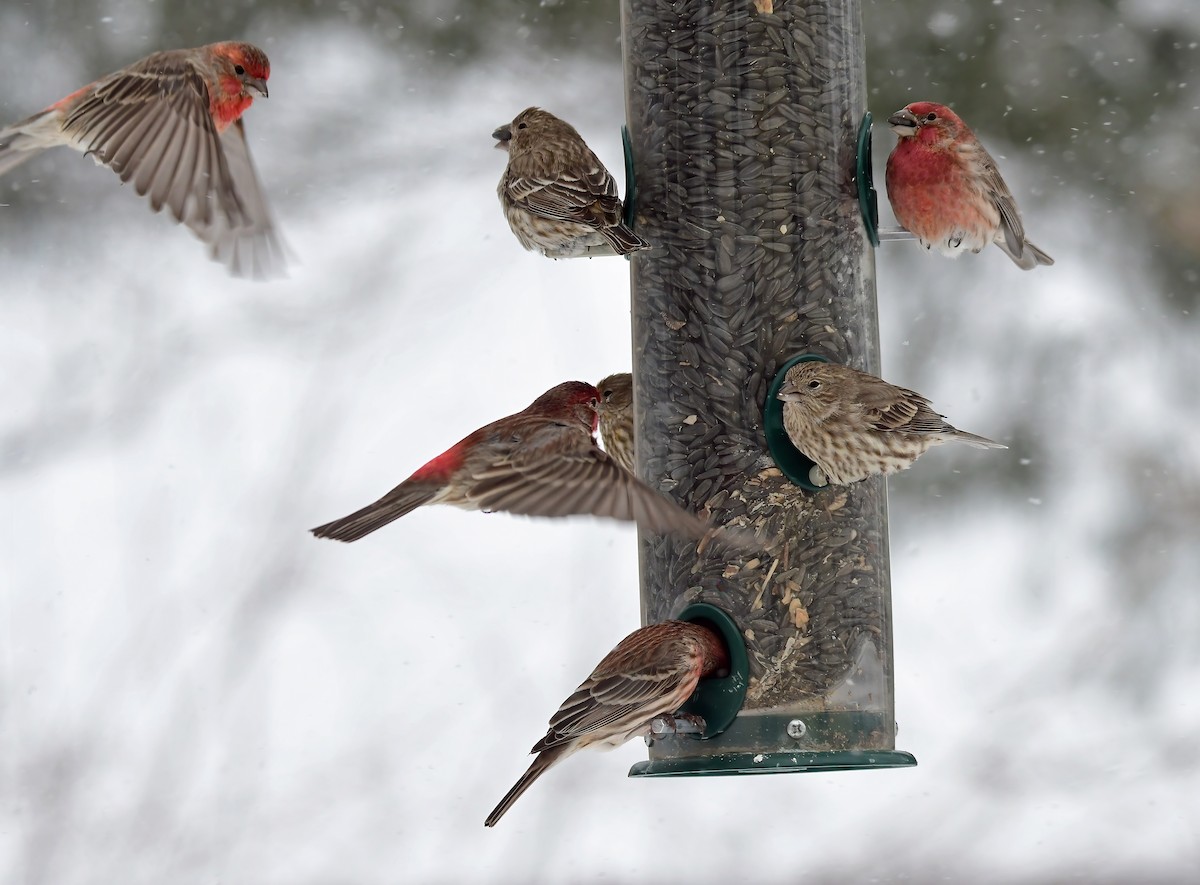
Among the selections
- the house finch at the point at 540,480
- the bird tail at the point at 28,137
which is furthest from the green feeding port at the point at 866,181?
the bird tail at the point at 28,137

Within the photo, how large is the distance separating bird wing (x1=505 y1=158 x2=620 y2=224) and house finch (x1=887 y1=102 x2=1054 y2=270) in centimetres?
117

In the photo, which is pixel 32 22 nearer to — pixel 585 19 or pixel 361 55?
pixel 361 55

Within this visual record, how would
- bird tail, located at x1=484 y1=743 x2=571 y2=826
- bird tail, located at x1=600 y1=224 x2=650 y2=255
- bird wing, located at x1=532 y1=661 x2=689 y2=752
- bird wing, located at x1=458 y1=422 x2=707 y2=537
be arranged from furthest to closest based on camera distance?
bird tail, located at x1=600 y1=224 x2=650 y2=255 < bird wing, located at x1=532 y1=661 x2=689 y2=752 < bird tail, located at x1=484 y1=743 x2=571 y2=826 < bird wing, located at x1=458 y1=422 x2=707 y2=537

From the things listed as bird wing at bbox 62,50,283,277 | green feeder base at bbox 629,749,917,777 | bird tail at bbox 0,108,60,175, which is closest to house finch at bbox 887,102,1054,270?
green feeder base at bbox 629,749,917,777

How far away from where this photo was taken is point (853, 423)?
6023 millimetres

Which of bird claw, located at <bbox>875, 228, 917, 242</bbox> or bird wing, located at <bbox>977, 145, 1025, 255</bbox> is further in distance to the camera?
bird wing, located at <bbox>977, 145, 1025, 255</bbox>

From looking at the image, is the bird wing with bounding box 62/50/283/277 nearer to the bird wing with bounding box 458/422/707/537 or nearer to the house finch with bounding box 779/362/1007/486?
the bird wing with bounding box 458/422/707/537

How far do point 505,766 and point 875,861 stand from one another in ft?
7.12

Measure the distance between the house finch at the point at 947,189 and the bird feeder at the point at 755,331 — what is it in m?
0.38

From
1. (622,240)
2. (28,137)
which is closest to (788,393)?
(622,240)

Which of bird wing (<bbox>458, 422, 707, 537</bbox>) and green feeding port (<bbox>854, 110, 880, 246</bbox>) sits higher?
green feeding port (<bbox>854, 110, 880, 246</bbox>)

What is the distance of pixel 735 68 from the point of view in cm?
630

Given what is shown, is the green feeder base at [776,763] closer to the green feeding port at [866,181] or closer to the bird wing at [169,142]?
the green feeding port at [866,181]

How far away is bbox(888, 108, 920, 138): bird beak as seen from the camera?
7047 mm
